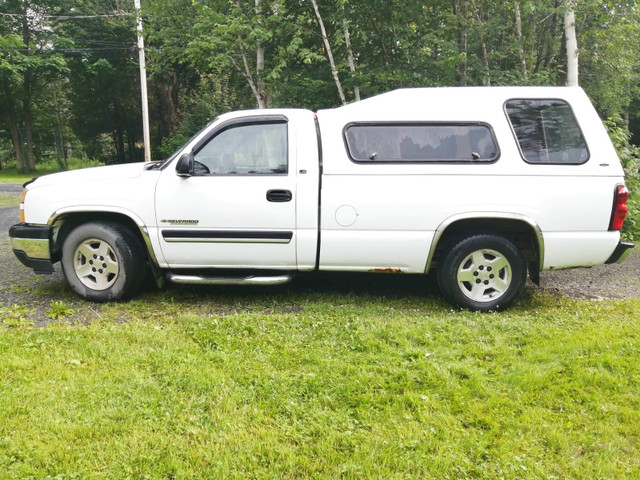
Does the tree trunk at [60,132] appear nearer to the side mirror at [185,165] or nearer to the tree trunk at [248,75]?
the tree trunk at [248,75]

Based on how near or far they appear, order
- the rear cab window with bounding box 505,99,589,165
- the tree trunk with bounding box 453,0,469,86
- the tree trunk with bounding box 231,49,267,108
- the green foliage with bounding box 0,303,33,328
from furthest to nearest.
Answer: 1. the tree trunk with bounding box 231,49,267,108
2. the tree trunk with bounding box 453,0,469,86
3. the rear cab window with bounding box 505,99,589,165
4. the green foliage with bounding box 0,303,33,328

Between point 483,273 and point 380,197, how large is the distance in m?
1.22

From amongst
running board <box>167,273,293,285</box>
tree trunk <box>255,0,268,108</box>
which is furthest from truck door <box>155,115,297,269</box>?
tree trunk <box>255,0,268,108</box>

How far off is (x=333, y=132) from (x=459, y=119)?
1161 millimetres

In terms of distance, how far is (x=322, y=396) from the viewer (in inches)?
115

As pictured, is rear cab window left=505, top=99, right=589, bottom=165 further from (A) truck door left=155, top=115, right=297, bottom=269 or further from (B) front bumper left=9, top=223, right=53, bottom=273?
(B) front bumper left=9, top=223, right=53, bottom=273

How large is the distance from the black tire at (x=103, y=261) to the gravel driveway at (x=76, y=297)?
0.20m

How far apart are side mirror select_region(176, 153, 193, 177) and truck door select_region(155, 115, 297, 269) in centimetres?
7

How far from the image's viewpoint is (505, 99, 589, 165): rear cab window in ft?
14.4

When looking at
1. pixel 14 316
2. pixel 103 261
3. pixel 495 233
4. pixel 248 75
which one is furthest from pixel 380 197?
pixel 248 75

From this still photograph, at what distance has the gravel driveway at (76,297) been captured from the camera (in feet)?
15.7

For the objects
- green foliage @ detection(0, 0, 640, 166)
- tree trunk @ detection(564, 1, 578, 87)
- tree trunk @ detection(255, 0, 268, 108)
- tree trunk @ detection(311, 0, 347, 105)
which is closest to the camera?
tree trunk @ detection(564, 1, 578, 87)

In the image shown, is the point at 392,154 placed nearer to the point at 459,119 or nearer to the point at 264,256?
the point at 459,119

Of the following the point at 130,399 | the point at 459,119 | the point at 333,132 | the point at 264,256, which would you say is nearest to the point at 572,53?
the point at 459,119
